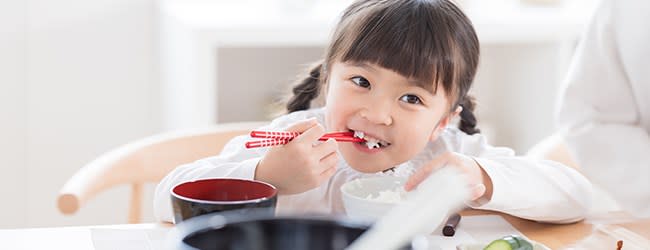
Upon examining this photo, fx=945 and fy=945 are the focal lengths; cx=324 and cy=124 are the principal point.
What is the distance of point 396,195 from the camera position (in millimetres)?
1062

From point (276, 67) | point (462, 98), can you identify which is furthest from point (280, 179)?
point (276, 67)

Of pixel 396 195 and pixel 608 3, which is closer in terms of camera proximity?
pixel 396 195

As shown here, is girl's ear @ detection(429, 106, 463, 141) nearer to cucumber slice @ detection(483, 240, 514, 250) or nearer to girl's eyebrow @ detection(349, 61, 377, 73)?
girl's eyebrow @ detection(349, 61, 377, 73)

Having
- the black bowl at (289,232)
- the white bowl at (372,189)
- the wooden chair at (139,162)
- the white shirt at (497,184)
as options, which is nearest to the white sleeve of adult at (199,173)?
the white shirt at (497,184)

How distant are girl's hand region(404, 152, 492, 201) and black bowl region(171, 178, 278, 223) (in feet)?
0.58

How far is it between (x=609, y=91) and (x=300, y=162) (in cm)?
50

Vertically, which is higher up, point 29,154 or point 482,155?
point 482,155

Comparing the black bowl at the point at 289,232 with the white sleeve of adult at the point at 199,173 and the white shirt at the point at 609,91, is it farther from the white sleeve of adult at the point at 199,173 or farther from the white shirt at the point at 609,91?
the white shirt at the point at 609,91

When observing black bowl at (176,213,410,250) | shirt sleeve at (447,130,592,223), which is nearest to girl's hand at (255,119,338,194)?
shirt sleeve at (447,130,592,223)

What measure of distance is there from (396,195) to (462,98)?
288 mm

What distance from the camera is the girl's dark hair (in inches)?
45.9

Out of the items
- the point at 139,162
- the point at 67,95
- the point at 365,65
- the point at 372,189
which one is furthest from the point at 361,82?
the point at 67,95

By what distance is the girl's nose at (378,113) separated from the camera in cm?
112

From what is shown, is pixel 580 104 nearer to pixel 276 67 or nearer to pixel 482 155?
pixel 482 155
